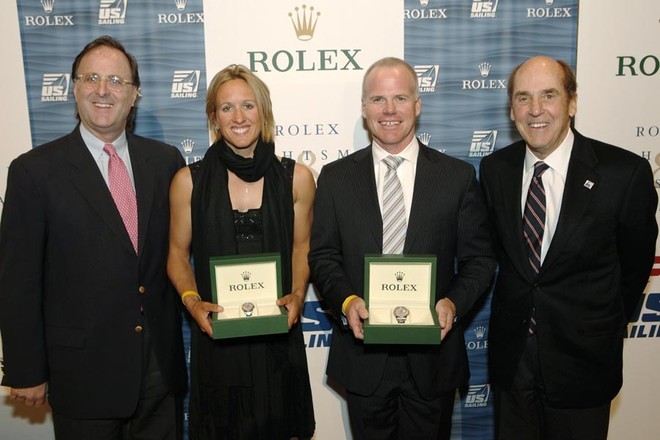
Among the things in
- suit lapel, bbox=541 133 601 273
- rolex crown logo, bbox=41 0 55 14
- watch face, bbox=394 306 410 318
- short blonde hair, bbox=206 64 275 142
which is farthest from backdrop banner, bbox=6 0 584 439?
watch face, bbox=394 306 410 318

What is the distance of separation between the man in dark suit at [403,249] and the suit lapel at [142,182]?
808mm

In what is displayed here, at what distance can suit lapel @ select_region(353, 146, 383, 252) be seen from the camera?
97.4 inches

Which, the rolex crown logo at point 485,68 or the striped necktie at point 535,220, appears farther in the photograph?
the rolex crown logo at point 485,68

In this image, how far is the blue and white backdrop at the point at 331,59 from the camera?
3309 mm

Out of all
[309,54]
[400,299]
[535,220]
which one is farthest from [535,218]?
[309,54]

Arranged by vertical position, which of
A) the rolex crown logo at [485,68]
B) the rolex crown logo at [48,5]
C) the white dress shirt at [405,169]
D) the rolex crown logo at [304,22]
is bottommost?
the white dress shirt at [405,169]

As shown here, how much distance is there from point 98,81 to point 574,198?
2.29m

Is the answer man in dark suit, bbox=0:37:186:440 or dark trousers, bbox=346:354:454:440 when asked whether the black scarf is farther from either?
dark trousers, bbox=346:354:454:440

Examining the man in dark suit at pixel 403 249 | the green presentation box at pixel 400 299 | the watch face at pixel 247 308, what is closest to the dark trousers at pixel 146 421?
the watch face at pixel 247 308

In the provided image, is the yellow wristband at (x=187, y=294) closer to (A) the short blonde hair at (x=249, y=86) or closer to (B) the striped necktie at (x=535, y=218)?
(A) the short blonde hair at (x=249, y=86)

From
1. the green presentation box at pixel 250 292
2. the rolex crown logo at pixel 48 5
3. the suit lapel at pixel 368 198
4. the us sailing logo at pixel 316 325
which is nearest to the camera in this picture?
the green presentation box at pixel 250 292

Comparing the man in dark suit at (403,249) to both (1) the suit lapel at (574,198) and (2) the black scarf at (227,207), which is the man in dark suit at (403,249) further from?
(1) the suit lapel at (574,198)

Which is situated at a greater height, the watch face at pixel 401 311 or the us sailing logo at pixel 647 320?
the watch face at pixel 401 311

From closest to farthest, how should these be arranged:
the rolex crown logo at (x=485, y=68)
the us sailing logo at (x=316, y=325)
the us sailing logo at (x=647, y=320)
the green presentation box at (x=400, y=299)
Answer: the green presentation box at (x=400, y=299), the rolex crown logo at (x=485, y=68), the us sailing logo at (x=316, y=325), the us sailing logo at (x=647, y=320)
